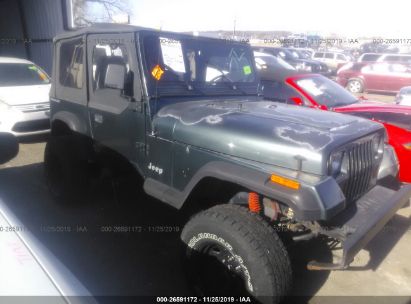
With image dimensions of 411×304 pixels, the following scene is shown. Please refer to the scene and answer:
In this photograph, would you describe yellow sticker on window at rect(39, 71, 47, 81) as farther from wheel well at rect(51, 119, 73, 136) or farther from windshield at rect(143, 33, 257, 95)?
windshield at rect(143, 33, 257, 95)

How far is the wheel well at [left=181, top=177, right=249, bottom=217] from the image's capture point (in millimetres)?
2712

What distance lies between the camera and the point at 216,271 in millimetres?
2582

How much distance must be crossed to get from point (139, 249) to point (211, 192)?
115 cm

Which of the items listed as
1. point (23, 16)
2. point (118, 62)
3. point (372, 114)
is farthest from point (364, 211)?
point (23, 16)

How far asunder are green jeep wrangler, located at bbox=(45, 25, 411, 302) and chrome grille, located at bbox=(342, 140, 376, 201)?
0.5 inches

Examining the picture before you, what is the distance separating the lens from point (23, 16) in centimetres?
1439

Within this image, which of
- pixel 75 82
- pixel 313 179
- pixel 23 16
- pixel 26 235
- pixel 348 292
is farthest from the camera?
pixel 23 16

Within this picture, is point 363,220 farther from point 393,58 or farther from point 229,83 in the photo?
point 393,58

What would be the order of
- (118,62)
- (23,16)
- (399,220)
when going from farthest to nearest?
(23,16) → (399,220) → (118,62)

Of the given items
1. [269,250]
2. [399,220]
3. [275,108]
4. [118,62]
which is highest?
[118,62]

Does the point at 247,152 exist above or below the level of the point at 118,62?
below

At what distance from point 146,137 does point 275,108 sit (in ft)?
4.01

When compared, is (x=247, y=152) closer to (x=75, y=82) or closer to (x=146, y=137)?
(x=146, y=137)

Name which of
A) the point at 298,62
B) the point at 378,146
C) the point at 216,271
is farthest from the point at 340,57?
the point at 216,271
